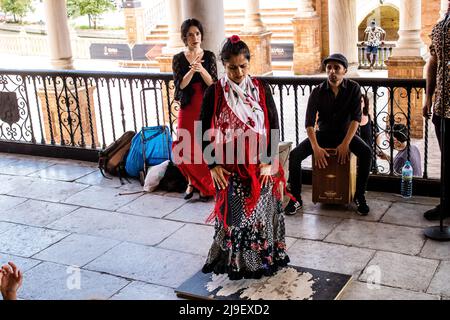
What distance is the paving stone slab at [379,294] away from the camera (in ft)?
14.1

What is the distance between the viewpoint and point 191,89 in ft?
20.4

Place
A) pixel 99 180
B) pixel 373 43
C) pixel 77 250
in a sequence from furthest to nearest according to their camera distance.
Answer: pixel 373 43, pixel 99 180, pixel 77 250

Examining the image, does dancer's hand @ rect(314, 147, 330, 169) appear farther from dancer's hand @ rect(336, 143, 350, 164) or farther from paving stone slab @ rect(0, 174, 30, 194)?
paving stone slab @ rect(0, 174, 30, 194)

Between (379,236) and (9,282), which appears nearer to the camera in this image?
(9,282)

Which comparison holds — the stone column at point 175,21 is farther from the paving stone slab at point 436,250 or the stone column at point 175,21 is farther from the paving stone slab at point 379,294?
the paving stone slab at point 379,294

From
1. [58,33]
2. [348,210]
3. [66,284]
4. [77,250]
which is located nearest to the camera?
[66,284]

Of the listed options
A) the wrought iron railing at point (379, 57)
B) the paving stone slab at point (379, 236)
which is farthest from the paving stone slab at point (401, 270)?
the wrought iron railing at point (379, 57)

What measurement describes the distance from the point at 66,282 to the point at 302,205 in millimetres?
2321

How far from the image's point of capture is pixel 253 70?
1622 centimetres

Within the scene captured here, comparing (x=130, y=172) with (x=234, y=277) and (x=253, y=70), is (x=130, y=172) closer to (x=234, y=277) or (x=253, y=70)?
(x=234, y=277)

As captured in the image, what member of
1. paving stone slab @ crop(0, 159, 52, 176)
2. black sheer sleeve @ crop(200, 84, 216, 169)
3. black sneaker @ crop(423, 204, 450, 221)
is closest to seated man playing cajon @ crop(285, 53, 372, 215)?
black sneaker @ crop(423, 204, 450, 221)

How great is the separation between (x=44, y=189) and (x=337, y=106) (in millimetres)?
3315

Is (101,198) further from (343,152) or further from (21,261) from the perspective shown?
(343,152)

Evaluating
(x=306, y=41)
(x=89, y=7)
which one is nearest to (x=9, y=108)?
(x=306, y=41)
